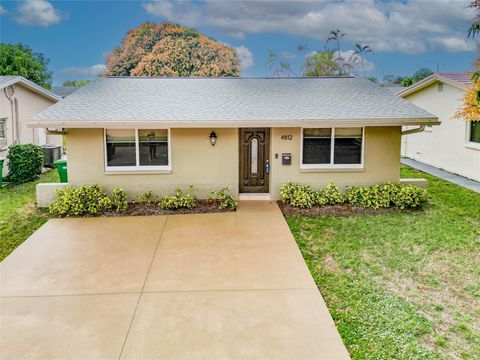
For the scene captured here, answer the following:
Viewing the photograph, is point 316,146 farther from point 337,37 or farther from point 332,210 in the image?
point 337,37

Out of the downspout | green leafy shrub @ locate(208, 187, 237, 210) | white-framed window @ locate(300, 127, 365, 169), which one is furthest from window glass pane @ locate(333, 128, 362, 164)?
the downspout

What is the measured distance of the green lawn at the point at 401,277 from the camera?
5.63 metres

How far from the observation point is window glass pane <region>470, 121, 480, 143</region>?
1530 cm

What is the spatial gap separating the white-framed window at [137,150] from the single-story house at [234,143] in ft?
0.10

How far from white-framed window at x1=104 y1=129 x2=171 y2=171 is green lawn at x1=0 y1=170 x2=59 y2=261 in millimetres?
2428

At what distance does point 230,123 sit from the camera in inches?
456

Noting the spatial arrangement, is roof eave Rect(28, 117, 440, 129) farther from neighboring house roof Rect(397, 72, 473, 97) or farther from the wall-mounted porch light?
neighboring house roof Rect(397, 72, 473, 97)

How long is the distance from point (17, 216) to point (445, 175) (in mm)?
14990

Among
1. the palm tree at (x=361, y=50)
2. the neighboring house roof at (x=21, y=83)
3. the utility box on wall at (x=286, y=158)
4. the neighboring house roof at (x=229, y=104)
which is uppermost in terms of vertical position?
the palm tree at (x=361, y=50)

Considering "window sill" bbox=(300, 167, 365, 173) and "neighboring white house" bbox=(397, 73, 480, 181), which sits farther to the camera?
"neighboring white house" bbox=(397, 73, 480, 181)

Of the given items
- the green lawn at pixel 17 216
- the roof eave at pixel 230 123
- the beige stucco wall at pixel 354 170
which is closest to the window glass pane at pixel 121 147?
the roof eave at pixel 230 123

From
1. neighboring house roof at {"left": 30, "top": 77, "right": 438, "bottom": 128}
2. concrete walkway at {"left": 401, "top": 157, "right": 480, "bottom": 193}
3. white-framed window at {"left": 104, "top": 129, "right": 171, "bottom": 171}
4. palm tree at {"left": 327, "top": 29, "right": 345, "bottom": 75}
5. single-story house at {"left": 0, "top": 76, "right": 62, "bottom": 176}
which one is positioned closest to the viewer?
neighboring house roof at {"left": 30, "top": 77, "right": 438, "bottom": 128}

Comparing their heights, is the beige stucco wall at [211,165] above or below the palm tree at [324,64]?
below

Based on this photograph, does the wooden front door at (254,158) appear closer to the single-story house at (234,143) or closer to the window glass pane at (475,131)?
the single-story house at (234,143)
